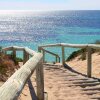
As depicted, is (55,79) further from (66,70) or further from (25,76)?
(25,76)

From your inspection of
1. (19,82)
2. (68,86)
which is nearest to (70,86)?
(68,86)

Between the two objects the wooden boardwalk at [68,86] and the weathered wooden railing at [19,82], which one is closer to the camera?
the weathered wooden railing at [19,82]

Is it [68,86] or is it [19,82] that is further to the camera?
[68,86]

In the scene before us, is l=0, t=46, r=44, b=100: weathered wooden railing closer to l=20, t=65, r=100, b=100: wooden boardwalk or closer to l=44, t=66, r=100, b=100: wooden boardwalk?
l=20, t=65, r=100, b=100: wooden boardwalk

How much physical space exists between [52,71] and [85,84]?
2773mm

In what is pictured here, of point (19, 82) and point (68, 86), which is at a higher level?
point (19, 82)

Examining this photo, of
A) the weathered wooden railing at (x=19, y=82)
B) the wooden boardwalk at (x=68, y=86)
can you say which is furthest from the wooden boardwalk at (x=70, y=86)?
the weathered wooden railing at (x=19, y=82)

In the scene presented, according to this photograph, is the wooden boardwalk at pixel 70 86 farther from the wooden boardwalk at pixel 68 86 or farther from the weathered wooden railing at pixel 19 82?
the weathered wooden railing at pixel 19 82

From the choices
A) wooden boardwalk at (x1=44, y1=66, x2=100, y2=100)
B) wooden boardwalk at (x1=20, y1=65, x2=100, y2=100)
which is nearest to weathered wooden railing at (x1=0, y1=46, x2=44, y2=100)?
wooden boardwalk at (x1=20, y1=65, x2=100, y2=100)

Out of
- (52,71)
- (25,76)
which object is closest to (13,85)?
(25,76)

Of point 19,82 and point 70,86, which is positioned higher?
point 19,82

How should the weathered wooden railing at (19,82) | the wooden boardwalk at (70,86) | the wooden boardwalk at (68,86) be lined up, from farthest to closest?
the wooden boardwalk at (70,86)
the wooden boardwalk at (68,86)
the weathered wooden railing at (19,82)

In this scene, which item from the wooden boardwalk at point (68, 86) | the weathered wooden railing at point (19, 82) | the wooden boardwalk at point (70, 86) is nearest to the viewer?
the weathered wooden railing at point (19, 82)

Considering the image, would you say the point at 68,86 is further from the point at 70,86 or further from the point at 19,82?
the point at 19,82
